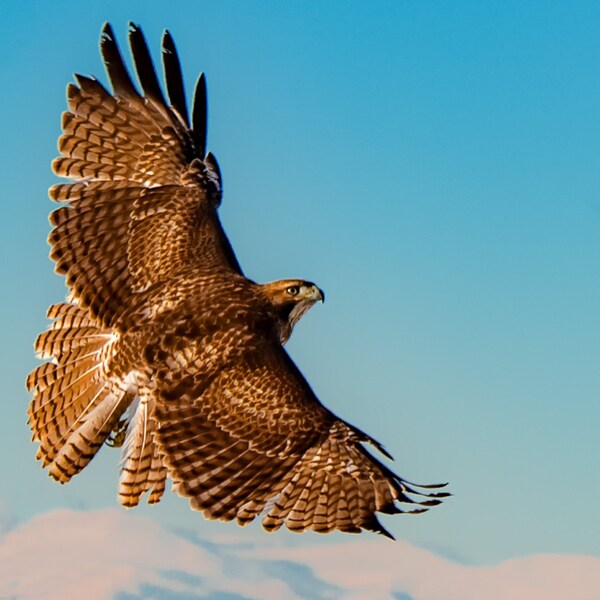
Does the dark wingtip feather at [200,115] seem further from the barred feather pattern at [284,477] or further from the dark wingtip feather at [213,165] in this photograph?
the barred feather pattern at [284,477]

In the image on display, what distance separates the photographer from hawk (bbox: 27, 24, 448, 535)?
42.8ft

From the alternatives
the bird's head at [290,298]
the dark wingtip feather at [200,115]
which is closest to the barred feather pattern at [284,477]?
the bird's head at [290,298]

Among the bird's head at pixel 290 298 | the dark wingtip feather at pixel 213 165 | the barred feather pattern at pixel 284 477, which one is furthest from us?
the dark wingtip feather at pixel 213 165

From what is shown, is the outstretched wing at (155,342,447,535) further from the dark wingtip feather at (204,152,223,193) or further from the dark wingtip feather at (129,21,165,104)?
the dark wingtip feather at (129,21,165,104)

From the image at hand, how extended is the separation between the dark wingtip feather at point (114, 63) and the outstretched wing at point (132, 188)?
1cm

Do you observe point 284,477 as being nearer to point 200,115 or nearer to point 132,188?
point 132,188

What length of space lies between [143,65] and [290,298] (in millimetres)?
3431

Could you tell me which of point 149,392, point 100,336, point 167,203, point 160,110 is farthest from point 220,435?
point 160,110

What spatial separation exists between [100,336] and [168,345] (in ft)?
3.69

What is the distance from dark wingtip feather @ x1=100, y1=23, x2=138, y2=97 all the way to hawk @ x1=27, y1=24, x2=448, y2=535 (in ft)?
0.05

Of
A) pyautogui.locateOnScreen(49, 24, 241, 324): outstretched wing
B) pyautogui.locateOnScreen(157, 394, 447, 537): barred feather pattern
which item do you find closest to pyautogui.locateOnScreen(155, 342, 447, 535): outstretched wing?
pyautogui.locateOnScreen(157, 394, 447, 537): barred feather pattern

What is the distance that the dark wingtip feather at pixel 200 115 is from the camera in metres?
15.8

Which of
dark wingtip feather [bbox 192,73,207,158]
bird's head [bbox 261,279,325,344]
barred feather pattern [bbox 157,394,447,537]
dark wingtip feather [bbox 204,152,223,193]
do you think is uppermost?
dark wingtip feather [bbox 192,73,207,158]

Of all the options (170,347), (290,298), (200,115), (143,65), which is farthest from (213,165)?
(170,347)
